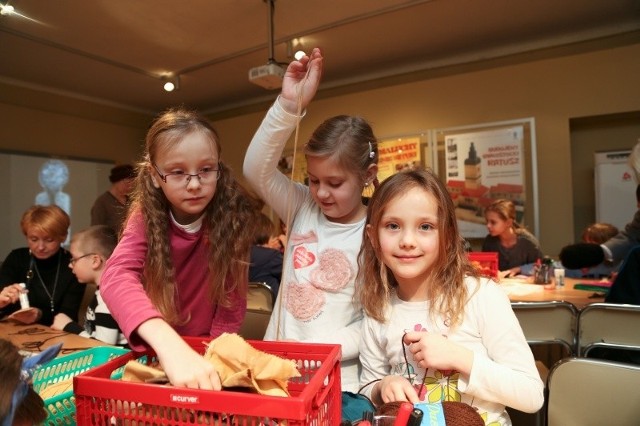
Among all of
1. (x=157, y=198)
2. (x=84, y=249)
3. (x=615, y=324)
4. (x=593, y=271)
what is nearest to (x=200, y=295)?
(x=157, y=198)

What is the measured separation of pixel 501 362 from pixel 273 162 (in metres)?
0.83

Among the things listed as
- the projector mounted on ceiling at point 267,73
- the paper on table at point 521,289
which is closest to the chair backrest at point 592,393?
the paper on table at point 521,289

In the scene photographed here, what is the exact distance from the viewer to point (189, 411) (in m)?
0.59

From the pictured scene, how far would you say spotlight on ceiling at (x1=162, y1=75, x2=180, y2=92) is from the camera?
17.8ft

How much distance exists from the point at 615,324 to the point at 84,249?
2582 mm

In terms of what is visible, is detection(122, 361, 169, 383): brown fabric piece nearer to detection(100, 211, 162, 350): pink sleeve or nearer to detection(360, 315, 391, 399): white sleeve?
detection(100, 211, 162, 350): pink sleeve

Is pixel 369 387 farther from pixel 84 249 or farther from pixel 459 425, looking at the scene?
pixel 84 249

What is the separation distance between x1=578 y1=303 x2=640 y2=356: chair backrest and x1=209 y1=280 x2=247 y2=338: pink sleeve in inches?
64.7

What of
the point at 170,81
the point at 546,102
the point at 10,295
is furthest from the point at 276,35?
the point at 10,295

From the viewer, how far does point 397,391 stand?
876mm

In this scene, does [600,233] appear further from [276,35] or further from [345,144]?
[276,35]

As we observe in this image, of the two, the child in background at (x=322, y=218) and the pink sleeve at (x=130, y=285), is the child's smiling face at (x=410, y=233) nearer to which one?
the child in background at (x=322, y=218)

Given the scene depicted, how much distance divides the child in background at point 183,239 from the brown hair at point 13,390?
6.7 inches

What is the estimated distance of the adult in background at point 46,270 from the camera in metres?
2.55
